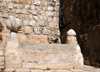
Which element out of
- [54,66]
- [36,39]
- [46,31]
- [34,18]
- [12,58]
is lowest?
[54,66]

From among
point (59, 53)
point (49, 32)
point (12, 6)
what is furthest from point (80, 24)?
point (12, 6)

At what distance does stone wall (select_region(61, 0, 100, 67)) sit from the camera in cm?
326

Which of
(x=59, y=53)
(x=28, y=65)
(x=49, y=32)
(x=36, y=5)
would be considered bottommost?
(x=28, y=65)

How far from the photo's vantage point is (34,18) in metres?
5.20

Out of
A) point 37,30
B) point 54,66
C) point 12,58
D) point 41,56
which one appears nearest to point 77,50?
point 54,66

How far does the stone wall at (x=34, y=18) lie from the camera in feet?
16.4

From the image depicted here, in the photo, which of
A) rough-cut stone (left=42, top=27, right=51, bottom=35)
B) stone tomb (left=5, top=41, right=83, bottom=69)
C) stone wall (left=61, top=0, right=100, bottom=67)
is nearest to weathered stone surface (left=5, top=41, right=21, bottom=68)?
stone tomb (left=5, top=41, right=83, bottom=69)

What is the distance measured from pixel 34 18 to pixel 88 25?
97.1 inches

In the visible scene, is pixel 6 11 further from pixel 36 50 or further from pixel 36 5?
pixel 36 50

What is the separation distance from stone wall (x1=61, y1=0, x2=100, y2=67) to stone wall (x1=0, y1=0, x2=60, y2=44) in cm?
88

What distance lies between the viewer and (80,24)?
418 cm

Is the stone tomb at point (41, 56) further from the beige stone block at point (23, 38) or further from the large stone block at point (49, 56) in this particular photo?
the beige stone block at point (23, 38)

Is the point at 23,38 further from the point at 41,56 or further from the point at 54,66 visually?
the point at 54,66

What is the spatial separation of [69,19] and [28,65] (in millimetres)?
3159
